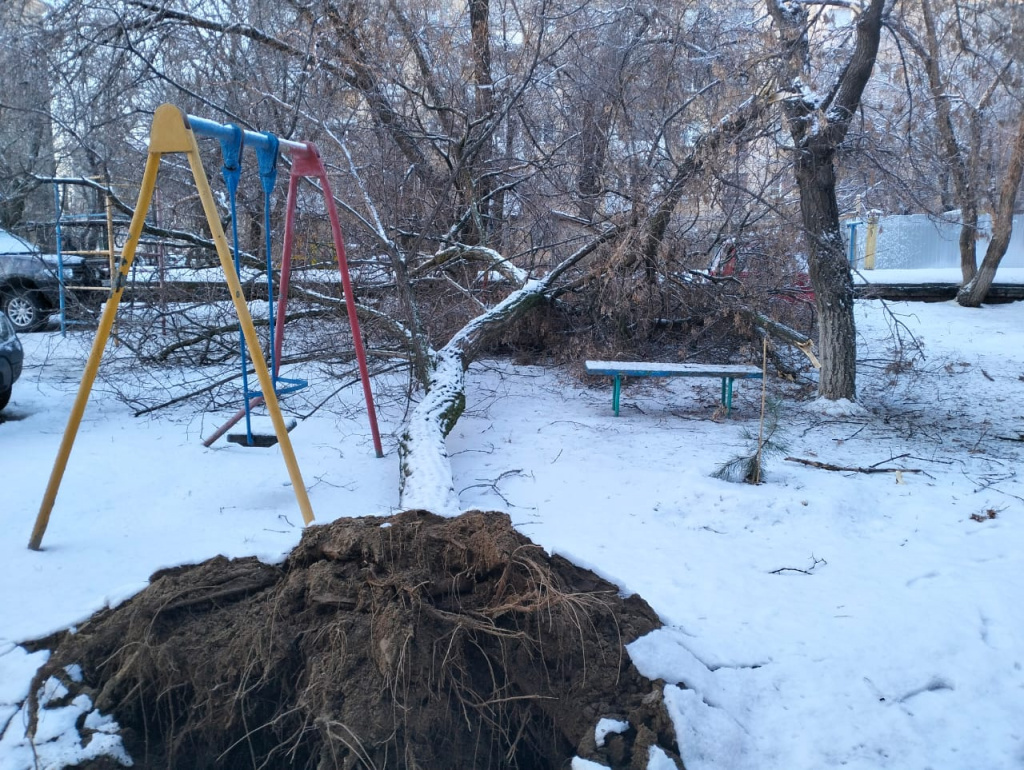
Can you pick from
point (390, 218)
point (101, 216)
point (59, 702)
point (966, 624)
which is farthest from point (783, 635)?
point (101, 216)

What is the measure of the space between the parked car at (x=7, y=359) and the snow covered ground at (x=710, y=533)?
12.0 inches

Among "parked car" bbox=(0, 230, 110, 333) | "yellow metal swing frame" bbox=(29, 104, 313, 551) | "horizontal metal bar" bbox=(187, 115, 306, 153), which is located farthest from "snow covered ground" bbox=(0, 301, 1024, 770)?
"parked car" bbox=(0, 230, 110, 333)

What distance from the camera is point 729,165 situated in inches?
316

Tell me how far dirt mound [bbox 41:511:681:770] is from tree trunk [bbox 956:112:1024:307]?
13.8 meters

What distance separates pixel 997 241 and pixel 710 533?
41.5ft

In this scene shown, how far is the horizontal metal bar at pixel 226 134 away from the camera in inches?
155

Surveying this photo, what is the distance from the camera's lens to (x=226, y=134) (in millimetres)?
4152

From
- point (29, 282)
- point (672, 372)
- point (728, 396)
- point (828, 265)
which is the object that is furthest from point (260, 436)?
point (29, 282)

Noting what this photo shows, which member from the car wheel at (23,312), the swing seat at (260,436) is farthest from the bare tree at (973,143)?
the car wheel at (23,312)

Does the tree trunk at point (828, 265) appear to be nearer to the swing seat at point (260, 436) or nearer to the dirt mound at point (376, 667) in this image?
the swing seat at point (260, 436)

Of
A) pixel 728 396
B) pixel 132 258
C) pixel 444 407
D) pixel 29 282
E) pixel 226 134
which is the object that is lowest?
pixel 728 396

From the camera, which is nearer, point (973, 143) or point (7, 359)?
point (7, 359)

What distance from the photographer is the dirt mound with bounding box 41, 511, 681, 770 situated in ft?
8.43

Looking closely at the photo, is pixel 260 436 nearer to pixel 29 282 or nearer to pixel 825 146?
pixel 825 146
